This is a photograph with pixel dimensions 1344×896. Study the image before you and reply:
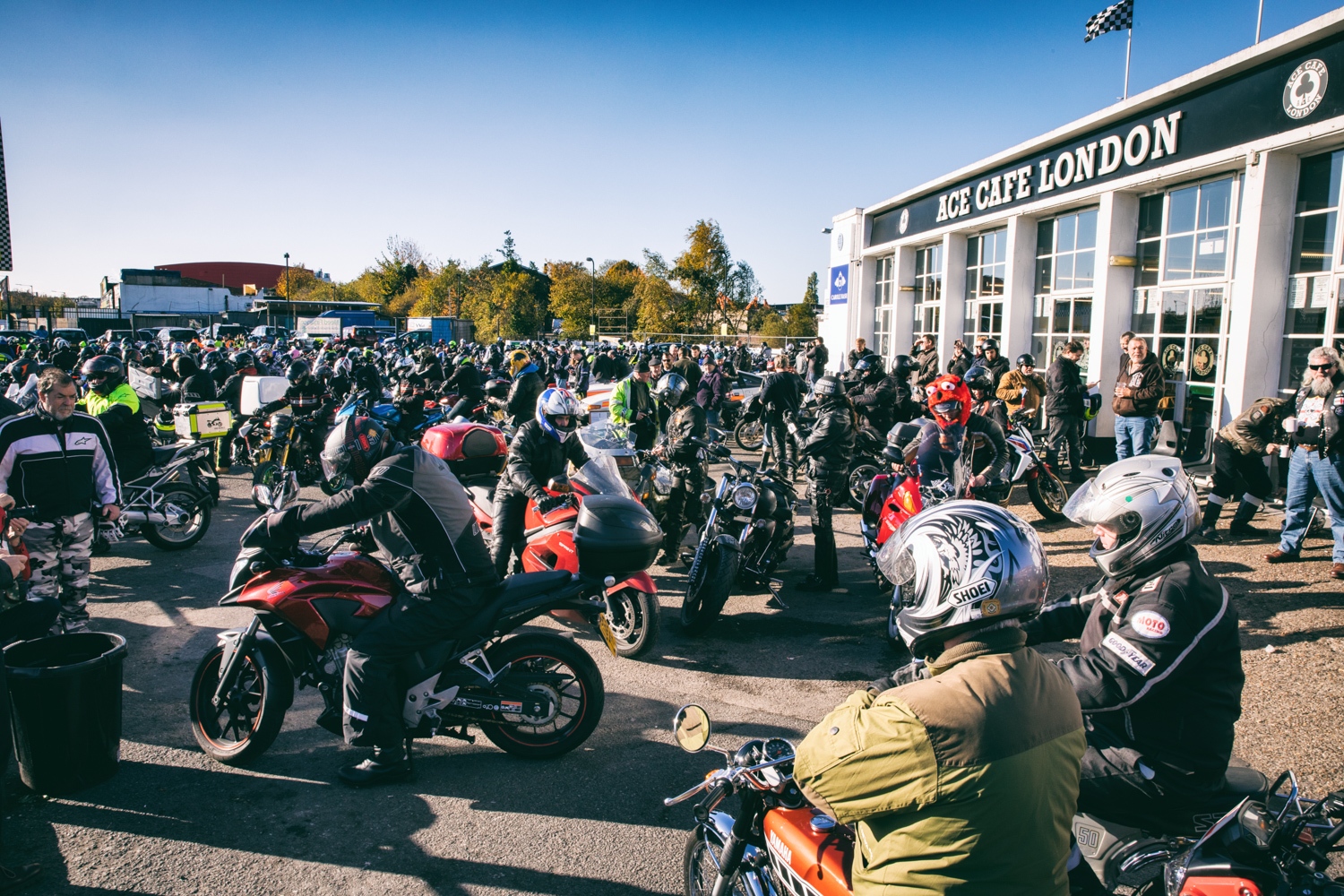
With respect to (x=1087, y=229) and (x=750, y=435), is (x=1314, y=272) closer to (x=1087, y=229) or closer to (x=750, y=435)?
(x=1087, y=229)

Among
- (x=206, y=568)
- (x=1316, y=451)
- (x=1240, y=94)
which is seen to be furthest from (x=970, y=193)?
(x=206, y=568)

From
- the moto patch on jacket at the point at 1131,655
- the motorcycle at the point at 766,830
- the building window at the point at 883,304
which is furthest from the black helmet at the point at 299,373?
the building window at the point at 883,304

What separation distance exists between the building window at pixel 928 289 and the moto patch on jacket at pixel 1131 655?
55.2ft

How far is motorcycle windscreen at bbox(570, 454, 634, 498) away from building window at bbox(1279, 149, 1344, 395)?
347 inches

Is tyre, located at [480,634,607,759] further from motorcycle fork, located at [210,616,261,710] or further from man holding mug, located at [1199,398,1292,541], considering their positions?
man holding mug, located at [1199,398,1292,541]

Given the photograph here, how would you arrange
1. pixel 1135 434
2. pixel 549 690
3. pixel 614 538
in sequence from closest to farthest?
pixel 549 690
pixel 614 538
pixel 1135 434

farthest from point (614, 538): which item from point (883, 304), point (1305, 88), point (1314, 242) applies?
point (883, 304)

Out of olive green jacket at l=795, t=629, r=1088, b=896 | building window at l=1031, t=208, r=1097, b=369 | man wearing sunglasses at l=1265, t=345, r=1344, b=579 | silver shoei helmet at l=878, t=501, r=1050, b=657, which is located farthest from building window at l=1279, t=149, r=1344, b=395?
olive green jacket at l=795, t=629, r=1088, b=896

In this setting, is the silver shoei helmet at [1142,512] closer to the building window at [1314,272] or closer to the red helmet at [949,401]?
the red helmet at [949,401]

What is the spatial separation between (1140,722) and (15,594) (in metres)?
6.41

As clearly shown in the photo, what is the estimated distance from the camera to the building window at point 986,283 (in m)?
16.4

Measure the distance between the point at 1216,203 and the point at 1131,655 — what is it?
1117 centimetres

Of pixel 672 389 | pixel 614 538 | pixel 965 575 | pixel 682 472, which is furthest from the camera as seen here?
pixel 672 389

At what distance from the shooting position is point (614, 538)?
4.79 metres
